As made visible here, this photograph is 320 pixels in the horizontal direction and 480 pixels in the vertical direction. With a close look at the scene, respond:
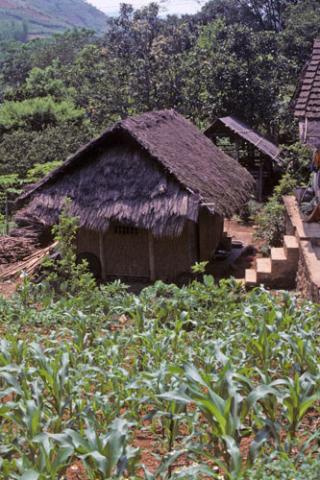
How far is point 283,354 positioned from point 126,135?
7.59 m

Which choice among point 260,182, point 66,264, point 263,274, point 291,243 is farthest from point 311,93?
point 260,182

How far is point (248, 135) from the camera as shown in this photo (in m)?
19.9

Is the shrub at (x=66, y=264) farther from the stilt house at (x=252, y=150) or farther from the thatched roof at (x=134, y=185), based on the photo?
Result: the stilt house at (x=252, y=150)

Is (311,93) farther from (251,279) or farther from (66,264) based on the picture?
(66,264)

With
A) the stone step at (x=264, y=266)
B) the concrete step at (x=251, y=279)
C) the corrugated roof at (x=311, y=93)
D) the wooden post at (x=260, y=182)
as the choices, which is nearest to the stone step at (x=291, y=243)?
the stone step at (x=264, y=266)

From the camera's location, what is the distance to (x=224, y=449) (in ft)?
12.7

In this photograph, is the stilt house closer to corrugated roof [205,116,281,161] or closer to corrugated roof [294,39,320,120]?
corrugated roof [205,116,281,161]

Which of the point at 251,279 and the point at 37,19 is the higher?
the point at 37,19

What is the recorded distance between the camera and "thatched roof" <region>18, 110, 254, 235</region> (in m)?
11.3

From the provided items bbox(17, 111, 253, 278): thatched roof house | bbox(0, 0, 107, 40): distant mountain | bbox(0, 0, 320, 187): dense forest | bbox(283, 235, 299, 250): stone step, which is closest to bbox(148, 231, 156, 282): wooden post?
bbox(17, 111, 253, 278): thatched roof house

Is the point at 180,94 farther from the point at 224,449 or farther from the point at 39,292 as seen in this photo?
the point at 224,449

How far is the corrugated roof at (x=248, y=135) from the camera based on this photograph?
770 inches

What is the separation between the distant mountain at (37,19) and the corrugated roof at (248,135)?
110753 millimetres

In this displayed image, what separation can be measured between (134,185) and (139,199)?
0.33m
